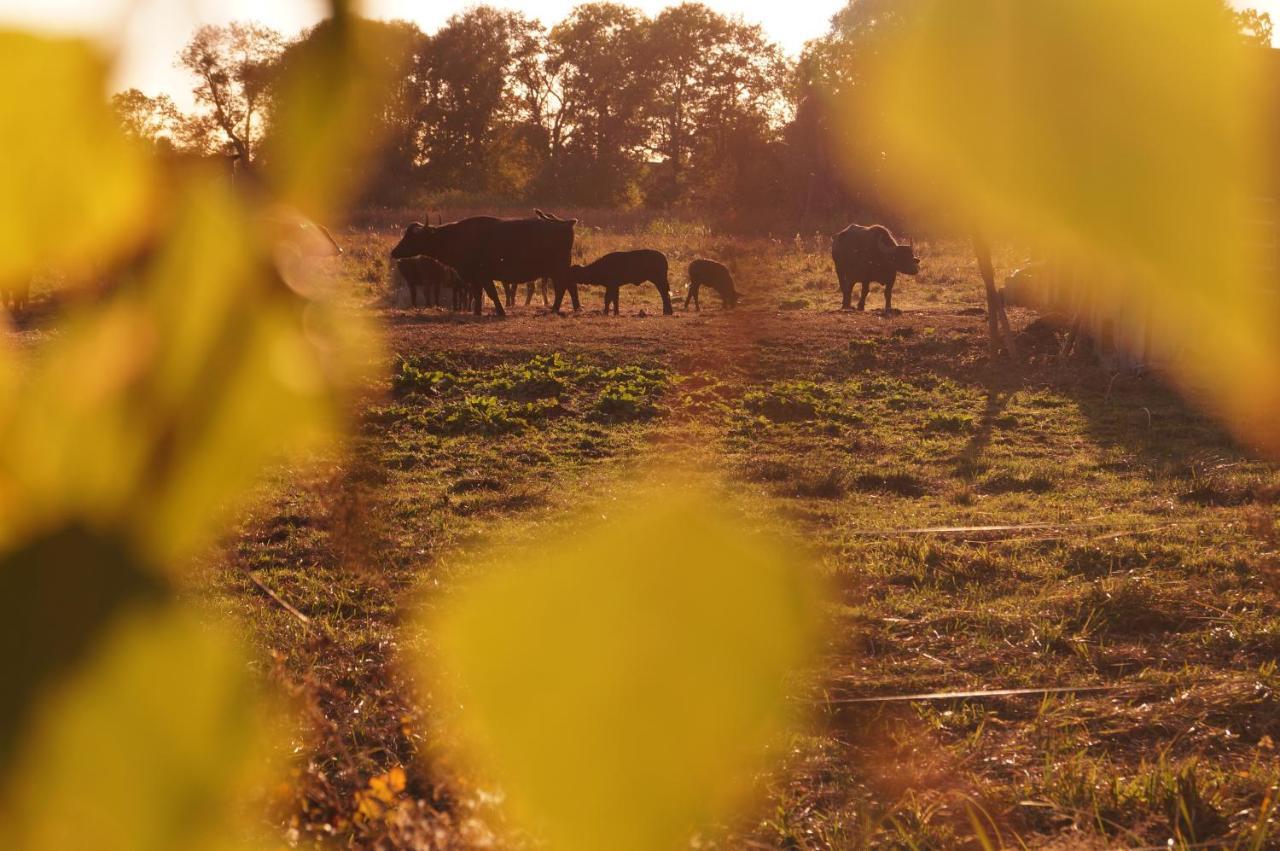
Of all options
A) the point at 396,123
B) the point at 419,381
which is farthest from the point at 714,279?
the point at 396,123

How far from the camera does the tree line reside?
33.8m

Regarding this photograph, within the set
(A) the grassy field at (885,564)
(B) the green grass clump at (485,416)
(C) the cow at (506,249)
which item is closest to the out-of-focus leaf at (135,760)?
(A) the grassy field at (885,564)

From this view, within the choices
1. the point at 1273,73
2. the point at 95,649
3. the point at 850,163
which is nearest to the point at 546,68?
the point at 850,163

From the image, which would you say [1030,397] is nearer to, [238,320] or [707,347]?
[707,347]

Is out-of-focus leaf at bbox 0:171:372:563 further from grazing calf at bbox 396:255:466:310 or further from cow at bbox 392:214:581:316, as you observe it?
cow at bbox 392:214:581:316

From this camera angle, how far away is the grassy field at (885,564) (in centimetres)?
389

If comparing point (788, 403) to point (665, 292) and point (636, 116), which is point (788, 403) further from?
point (636, 116)

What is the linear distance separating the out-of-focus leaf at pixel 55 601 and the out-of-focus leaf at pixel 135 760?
0.09m

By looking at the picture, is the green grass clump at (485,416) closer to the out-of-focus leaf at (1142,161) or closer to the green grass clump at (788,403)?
the green grass clump at (788,403)

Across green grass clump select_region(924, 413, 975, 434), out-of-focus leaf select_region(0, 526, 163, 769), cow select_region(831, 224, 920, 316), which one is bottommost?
out-of-focus leaf select_region(0, 526, 163, 769)

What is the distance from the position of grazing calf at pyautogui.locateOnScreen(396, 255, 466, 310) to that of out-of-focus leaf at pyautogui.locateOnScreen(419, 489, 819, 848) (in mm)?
14279

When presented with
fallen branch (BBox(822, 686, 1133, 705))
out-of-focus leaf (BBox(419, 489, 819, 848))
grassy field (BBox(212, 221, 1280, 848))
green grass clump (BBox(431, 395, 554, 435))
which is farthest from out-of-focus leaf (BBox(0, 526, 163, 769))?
green grass clump (BBox(431, 395, 554, 435))

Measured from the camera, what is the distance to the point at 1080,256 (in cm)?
1520

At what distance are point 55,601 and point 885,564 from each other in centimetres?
426
